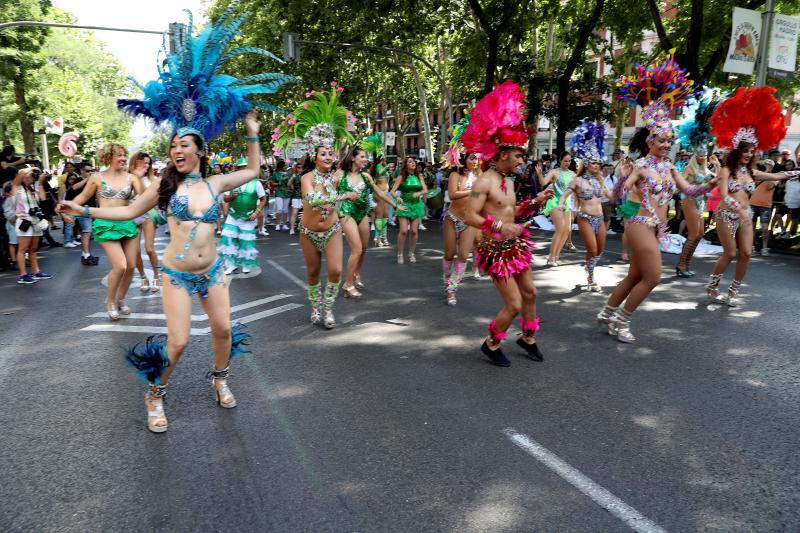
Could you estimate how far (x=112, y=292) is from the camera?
694 centimetres

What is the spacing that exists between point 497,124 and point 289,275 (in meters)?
5.58

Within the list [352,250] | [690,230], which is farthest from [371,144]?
[690,230]

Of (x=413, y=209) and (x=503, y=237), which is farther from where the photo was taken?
(x=413, y=209)

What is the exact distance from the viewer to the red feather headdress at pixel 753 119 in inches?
272

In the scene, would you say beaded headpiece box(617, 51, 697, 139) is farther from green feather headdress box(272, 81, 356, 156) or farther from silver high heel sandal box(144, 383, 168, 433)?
silver high heel sandal box(144, 383, 168, 433)

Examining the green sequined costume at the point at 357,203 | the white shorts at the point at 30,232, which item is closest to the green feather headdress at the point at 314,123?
the green sequined costume at the point at 357,203

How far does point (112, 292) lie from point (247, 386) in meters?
3.18

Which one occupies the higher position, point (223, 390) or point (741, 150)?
point (741, 150)

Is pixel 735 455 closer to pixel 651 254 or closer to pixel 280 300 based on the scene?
pixel 651 254

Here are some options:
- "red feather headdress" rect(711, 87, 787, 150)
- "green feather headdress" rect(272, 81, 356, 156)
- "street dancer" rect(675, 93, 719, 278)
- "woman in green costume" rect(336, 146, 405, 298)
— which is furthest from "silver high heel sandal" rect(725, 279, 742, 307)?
"green feather headdress" rect(272, 81, 356, 156)

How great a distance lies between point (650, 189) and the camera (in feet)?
19.7

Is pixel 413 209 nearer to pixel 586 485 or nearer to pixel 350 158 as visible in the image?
pixel 350 158

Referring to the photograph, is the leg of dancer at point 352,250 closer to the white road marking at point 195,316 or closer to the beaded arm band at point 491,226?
the white road marking at point 195,316

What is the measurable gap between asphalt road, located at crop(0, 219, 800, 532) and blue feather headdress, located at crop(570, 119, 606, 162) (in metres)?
2.63
